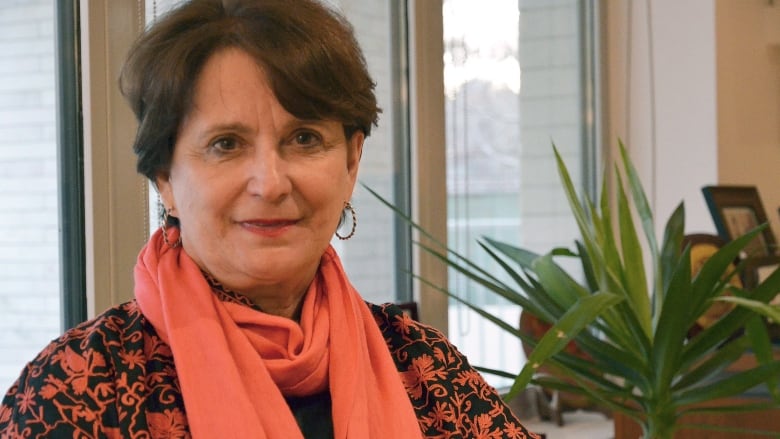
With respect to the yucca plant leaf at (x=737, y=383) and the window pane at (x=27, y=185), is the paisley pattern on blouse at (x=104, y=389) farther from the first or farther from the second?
the window pane at (x=27, y=185)

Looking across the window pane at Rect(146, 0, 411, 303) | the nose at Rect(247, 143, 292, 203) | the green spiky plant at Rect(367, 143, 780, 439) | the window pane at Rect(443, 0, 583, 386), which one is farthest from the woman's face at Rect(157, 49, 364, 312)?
the window pane at Rect(443, 0, 583, 386)

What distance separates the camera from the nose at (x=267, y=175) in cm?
122

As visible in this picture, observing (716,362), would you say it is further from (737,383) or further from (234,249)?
(234,249)

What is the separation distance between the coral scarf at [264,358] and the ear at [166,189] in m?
0.06

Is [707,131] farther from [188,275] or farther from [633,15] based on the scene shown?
[188,275]

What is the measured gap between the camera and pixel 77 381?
3.78 ft

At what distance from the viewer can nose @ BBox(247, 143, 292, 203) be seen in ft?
4.00

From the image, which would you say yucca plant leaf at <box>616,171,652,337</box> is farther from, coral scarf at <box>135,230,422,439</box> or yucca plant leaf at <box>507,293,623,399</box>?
coral scarf at <box>135,230,422,439</box>

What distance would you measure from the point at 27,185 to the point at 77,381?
98 cm

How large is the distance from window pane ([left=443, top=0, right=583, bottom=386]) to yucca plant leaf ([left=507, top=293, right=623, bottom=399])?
1465 millimetres

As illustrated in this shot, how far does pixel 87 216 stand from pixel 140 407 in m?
0.98

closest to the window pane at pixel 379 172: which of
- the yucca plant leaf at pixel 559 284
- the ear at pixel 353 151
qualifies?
the yucca plant leaf at pixel 559 284

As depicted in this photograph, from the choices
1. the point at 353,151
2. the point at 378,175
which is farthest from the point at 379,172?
the point at 353,151

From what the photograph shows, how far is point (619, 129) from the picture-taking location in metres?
3.85
